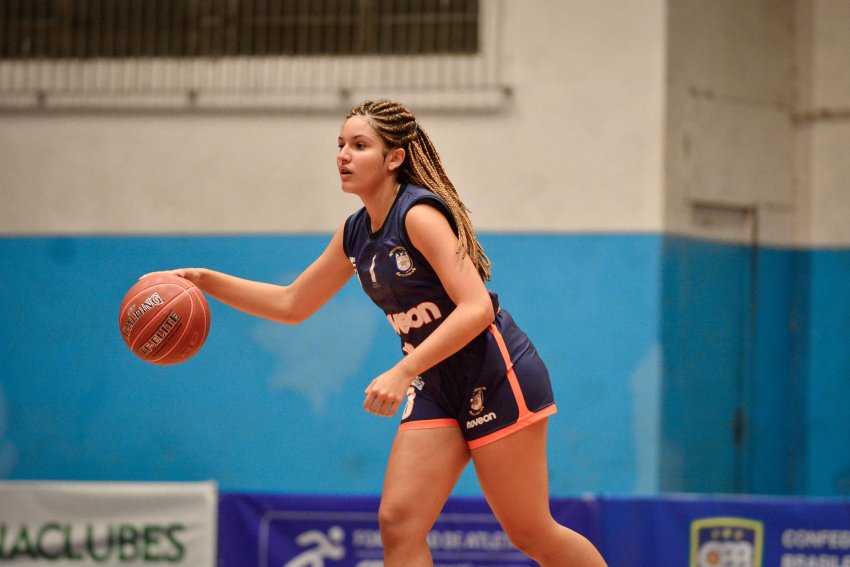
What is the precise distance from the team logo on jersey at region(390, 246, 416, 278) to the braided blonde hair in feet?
0.67

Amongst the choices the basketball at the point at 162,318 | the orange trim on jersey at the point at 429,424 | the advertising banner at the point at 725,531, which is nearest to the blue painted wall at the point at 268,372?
the advertising banner at the point at 725,531

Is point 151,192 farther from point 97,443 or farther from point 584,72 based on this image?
point 584,72

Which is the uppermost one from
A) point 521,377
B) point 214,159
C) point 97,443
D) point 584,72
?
point 584,72

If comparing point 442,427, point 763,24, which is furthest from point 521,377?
point 763,24

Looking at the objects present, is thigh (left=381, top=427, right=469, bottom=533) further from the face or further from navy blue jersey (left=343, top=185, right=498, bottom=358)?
the face

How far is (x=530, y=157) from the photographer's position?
27.1ft

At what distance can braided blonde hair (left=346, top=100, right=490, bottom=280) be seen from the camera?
13.5ft

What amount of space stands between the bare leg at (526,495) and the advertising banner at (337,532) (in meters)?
2.11

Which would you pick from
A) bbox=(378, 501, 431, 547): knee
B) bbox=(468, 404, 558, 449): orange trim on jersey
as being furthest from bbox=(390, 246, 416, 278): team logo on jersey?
bbox=(378, 501, 431, 547): knee

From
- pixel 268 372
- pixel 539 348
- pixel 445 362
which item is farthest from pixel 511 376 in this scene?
pixel 268 372

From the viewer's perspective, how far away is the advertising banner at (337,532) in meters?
6.20

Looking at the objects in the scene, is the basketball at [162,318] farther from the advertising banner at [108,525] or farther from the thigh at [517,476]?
the advertising banner at [108,525]

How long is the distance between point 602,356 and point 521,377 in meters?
4.19

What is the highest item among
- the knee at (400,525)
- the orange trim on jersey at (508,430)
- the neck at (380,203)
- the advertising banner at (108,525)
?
the neck at (380,203)
